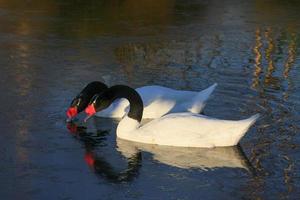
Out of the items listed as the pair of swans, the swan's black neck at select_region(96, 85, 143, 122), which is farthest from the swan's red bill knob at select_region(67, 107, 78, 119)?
the swan's black neck at select_region(96, 85, 143, 122)

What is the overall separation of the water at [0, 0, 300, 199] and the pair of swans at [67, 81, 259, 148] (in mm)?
152

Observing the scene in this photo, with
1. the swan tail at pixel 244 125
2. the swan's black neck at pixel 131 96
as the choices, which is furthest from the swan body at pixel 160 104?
the swan tail at pixel 244 125

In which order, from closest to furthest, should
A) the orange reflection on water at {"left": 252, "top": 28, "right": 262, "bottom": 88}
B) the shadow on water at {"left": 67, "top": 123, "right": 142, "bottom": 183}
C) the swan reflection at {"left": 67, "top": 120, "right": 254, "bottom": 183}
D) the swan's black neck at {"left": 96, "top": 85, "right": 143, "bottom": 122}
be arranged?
the shadow on water at {"left": 67, "top": 123, "right": 142, "bottom": 183}
the swan reflection at {"left": 67, "top": 120, "right": 254, "bottom": 183}
the swan's black neck at {"left": 96, "top": 85, "right": 143, "bottom": 122}
the orange reflection on water at {"left": 252, "top": 28, "right": 262, "bottom": 88}

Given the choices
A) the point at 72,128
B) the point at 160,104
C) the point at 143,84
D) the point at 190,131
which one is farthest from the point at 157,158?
the point at 143,84

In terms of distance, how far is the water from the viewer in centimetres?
841

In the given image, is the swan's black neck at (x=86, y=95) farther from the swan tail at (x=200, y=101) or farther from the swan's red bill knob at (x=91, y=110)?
the swan tail at (x=200, y=101)

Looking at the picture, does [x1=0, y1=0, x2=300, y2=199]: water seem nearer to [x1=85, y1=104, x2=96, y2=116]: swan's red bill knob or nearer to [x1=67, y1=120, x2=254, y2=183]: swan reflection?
[x1=67, y1=120, x2=254, y2=183]: swan reflection

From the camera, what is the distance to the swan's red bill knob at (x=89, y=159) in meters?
9.09

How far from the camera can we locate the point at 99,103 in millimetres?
10219

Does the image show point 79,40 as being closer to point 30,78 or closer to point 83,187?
point 30,78

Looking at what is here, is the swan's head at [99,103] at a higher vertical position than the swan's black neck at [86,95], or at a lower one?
higher

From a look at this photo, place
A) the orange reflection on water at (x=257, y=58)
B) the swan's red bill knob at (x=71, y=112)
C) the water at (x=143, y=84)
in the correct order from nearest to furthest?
the water at (x=143, y=84) → the swan's red bill knob at (x=71, y=112) → the orange reflection on water at (x=257, y=58)

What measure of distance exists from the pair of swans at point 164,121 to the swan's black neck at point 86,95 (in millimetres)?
15

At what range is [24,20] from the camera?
65.5ft
